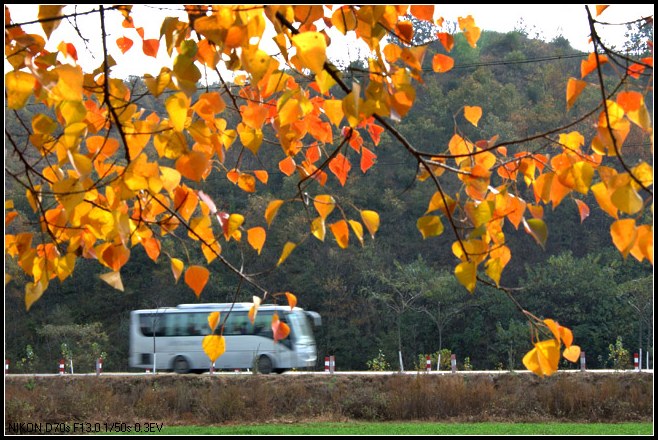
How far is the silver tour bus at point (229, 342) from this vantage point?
1527 centimetres

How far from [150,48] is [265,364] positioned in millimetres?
13941

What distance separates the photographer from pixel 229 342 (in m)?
15.4

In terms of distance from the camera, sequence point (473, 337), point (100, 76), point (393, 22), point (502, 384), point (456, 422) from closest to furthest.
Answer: point (393, 22) → point (100, 76) → point (456, 422) → point (502, 384) → point (473, 337)

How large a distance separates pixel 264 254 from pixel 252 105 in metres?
21.1

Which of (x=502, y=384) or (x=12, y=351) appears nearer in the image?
(x=502, y=384)

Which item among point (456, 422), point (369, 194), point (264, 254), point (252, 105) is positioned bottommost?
point (456, 422)

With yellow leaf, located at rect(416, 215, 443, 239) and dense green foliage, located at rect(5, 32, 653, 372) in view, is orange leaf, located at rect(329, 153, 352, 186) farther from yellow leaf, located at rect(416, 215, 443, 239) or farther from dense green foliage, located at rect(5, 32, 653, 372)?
dense green foliage, located at rect(5, 32, 653, 372)

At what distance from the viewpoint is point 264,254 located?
2266 cm

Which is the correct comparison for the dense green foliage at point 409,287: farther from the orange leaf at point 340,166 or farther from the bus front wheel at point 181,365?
the orange leaf at point 340,166

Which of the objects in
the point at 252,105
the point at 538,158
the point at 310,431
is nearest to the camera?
the point at 538,158

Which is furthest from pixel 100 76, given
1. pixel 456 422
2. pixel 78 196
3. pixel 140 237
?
pixel 456 422

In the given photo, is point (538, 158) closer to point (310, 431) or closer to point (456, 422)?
point (310, 431)

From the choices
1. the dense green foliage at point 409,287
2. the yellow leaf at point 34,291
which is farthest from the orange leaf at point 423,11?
the dense green foliage at point 409,287

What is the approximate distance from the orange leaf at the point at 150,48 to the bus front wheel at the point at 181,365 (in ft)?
47.0
